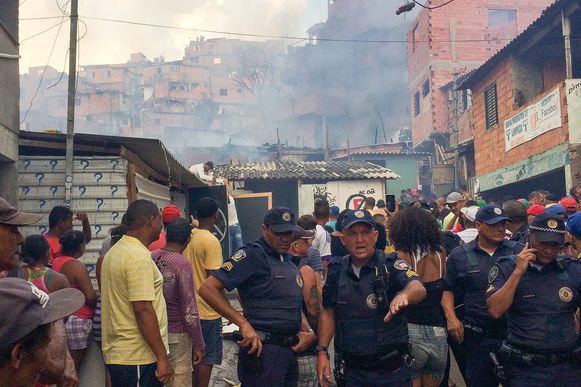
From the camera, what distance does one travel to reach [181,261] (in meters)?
4.87

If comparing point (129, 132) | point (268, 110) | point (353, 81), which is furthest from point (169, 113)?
point (353, 81)

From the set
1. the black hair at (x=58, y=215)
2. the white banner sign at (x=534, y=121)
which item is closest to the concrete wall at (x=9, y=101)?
the black hair at (x=58, y=215)

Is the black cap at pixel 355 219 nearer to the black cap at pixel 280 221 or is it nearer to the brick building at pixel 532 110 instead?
the black cap at pixel 280 221

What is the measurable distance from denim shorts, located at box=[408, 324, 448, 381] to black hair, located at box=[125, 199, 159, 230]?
97.1 inches

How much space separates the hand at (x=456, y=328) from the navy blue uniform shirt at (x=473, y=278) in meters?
0.13

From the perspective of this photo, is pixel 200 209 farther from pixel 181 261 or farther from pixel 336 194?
pixel 336 194

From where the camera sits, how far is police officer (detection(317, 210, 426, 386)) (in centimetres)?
391

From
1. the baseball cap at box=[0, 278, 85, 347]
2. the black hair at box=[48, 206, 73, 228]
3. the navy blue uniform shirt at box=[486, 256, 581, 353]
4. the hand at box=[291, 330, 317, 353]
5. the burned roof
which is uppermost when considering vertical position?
the burned roof

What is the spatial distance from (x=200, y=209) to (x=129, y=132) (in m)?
63.9

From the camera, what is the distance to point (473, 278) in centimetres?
500

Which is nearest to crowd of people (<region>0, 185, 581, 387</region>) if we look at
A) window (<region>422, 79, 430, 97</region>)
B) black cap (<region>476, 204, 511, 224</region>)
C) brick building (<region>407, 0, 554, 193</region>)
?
black cap (<region>476, 204, 511, 224</region>)

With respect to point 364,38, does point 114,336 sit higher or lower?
lower

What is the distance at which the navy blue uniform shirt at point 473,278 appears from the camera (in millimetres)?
4965

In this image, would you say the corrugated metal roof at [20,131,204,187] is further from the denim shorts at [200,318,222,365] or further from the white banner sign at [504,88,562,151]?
the white banner sign at [504,88,562,151]
